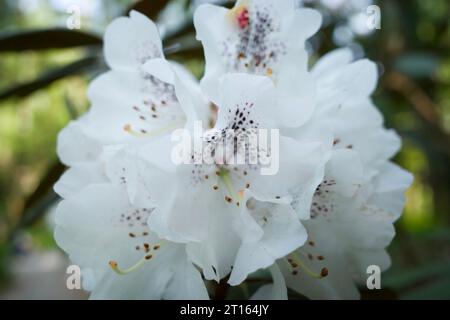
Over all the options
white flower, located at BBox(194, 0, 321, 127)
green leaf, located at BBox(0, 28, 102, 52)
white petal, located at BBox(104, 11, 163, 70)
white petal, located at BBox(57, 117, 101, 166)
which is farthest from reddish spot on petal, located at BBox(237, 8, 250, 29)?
green leaf, located at BBox(0, 28, 102, 52)

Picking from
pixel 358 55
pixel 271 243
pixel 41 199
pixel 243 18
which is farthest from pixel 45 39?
pixel 358 55

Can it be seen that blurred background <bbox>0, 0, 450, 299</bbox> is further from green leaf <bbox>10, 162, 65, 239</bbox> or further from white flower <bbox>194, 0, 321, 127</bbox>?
white flower <bbox>194, 0, 321, 127</bbox>

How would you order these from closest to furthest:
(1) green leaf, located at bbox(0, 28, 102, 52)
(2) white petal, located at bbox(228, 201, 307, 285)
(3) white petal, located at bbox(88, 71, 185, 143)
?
(2) white petal, located at bbox(228, 201, 307, 285)
(3) white petal, located at bbox(88, 71, 185, 143)
(1) green leaf, located at bbox(0, 28, 102, 52)

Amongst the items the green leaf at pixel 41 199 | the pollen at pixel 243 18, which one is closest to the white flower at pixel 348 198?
the pollen at pixel 243 18

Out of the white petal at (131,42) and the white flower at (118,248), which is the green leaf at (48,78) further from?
the white flower at (118,248)

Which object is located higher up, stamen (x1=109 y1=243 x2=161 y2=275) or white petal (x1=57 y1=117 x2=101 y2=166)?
white petal (x1=57 y1=117 x2=101 y2=166)

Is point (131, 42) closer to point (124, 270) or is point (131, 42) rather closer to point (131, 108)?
point (131, 108)
